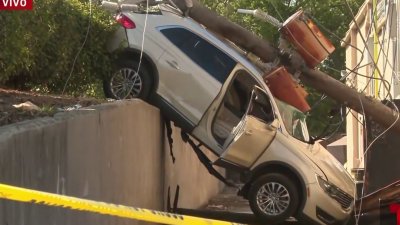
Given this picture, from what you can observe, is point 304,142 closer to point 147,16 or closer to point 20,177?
point 147,16

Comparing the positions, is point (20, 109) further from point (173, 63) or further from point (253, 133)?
point (173, 63)

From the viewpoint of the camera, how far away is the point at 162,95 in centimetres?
1099

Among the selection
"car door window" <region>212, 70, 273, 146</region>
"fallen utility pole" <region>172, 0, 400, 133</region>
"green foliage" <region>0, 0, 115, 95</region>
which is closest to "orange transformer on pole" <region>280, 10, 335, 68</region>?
"fallen utility pole" <region>172, 0, 400, 133</region>

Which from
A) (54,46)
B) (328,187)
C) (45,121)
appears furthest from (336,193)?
(45,121)

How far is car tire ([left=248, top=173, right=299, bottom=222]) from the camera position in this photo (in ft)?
34.7

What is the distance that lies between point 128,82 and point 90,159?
482 centimetres

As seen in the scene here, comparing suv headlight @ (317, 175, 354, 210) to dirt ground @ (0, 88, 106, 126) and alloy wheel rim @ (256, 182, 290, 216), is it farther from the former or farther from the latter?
dirt ground @ (0, 88, 106, 126)

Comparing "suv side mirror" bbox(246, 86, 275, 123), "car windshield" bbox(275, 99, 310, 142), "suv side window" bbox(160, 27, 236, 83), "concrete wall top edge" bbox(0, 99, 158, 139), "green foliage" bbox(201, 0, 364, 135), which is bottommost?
"green foliage" bbox(201, 0, 364, 135)

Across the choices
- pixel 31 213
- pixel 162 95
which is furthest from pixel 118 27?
pixel 31 213

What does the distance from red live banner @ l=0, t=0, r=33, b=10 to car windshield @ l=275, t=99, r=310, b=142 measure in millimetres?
4154

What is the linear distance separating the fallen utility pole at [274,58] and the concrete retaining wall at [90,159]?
5.09 feet

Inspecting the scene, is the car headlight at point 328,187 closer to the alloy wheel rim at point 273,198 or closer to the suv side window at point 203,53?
the alloy wheel rim at point 273,198

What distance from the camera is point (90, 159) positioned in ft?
21.3

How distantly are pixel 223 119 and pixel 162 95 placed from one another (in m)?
1.02
